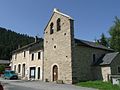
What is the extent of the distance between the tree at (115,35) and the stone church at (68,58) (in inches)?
311

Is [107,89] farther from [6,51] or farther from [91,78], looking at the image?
[6,51]

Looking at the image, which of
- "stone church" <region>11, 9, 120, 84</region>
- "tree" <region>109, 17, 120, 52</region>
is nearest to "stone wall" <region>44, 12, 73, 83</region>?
"stone church" <region>11, 9, 120, 84</region>

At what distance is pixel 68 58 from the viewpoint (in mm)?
30562

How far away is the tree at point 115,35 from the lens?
42750mm

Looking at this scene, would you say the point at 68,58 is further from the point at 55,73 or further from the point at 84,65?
the point at 55,73

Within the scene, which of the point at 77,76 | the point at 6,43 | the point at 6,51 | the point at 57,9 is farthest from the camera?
the point at 6,43

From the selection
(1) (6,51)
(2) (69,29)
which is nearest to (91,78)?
(2) (69,29)

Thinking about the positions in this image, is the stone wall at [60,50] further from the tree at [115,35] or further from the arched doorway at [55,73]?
the tree at [115,35]

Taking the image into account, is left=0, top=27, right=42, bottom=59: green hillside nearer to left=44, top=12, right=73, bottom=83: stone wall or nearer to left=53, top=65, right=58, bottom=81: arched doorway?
left=44, top=12, right=73, bottom=83: stone wall

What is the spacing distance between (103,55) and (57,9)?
9.99 m

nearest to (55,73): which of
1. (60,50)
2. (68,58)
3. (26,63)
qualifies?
→ (60,50)

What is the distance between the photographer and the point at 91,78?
3212cm

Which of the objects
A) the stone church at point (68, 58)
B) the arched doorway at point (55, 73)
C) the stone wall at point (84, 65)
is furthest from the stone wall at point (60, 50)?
the stone wall at point (84, 65)

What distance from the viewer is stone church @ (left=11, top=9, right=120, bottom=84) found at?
30344 millimetres
